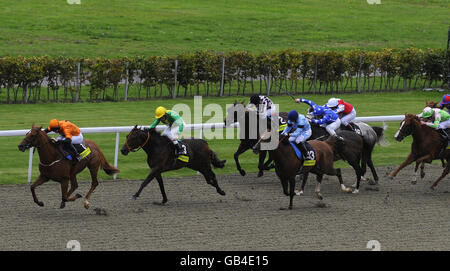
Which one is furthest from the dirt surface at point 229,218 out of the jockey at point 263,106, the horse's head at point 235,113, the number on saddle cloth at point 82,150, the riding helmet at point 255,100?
the riding helmet at point 255,100

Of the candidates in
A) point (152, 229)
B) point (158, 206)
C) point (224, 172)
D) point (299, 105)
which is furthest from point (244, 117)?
point (299, 105)

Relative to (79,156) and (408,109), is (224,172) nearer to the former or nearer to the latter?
(79,156)

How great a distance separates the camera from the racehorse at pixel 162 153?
9.73 metres

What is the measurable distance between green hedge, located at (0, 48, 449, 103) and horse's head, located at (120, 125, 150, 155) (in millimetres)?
8365

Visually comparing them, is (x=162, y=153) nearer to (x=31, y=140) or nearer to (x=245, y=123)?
(x=31, y=140)

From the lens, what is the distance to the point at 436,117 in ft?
36.7

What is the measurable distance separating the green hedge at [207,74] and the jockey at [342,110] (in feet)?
19.4

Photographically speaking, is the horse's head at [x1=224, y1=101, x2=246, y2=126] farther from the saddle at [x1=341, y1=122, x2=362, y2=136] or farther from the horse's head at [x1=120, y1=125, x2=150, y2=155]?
the horse's head at [x1=120, y1=125, x2=150, y2=155]

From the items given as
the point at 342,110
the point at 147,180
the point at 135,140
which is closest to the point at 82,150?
the point at 135,140

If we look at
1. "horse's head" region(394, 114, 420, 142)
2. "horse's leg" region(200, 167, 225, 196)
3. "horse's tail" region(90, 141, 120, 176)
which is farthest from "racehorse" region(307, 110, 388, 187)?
"horse's tail" region(90, 141, 120, 176)

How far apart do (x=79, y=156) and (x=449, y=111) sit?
19.3 ft

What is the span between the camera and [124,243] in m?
8.16

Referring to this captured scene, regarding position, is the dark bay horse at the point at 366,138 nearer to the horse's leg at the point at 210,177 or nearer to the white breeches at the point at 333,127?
the white breeches at the point at 333,127

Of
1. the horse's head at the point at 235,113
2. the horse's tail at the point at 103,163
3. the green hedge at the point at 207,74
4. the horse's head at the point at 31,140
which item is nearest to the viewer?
the horse's head at the point at 31,140
